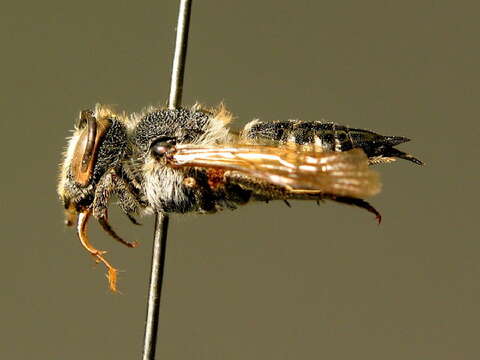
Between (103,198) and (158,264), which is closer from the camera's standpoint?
(158,264)

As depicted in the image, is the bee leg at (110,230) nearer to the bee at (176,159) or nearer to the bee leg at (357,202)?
the bee at (176,159)

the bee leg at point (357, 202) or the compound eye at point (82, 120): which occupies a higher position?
the compound eye at point (82, 120)

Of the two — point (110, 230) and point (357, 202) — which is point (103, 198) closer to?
point (110, 230)

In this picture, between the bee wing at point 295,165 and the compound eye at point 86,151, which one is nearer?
the bee wing at point 295,165

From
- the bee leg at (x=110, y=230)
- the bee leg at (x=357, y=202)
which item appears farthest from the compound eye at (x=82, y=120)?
the bee leg at (x=357, y=202)

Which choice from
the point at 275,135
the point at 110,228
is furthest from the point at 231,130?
→ the point at 110,228

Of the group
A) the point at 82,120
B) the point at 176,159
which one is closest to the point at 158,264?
the point at 176,159

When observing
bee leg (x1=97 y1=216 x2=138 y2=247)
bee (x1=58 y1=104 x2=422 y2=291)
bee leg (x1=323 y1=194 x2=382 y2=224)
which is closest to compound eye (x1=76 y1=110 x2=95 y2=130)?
bee (x1=58 y1=104 x2=422 y2=291)
